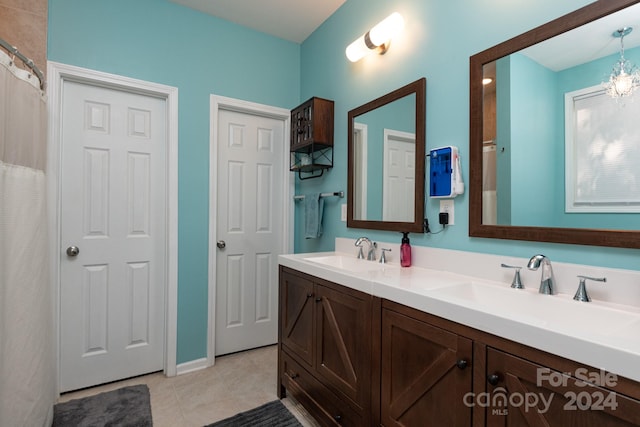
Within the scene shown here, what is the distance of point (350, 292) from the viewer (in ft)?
4.68

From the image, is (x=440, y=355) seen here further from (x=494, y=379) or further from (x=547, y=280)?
(x=547, y=280)

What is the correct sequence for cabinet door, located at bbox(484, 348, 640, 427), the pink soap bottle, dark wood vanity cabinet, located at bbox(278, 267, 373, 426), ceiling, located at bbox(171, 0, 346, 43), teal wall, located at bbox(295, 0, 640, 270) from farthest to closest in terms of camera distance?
ceiling, located at bbox(171, 0, 346, 43) → the pink soap bottle → dark wood vanity cabinet, located at bbox(278, 267, 373, 426) → teal wall, located at bbox(295, 0, 640, 270) → cabinet door, located at bbox(484, 348, 640, 427)

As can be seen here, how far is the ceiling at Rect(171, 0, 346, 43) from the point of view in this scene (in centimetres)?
231

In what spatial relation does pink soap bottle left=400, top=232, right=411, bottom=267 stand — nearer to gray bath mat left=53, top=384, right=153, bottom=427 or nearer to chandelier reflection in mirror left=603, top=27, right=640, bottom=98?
chandelier reflection in mirror left=603, top=27, right=640, bottom=98

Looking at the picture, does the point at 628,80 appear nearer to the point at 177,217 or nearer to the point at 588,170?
the point at 588,170

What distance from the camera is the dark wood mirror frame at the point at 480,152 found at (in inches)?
41.0

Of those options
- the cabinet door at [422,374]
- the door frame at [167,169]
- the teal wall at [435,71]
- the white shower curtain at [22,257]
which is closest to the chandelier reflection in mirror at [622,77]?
the teal wall at [435,71]

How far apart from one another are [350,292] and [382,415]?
1.60ft

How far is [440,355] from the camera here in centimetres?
104

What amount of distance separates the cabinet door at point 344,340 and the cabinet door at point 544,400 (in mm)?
507

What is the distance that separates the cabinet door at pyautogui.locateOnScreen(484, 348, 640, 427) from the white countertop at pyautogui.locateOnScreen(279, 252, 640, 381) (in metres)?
0.06

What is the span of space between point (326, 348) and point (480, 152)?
1169 millimetres

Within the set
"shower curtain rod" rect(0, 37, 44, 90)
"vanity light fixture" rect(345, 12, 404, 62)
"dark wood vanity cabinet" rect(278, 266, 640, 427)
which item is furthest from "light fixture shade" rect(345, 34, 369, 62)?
"shower curtain rod" rect(0, 37, 44, 90)

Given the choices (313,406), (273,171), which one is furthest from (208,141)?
(313,406)
